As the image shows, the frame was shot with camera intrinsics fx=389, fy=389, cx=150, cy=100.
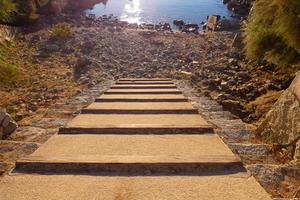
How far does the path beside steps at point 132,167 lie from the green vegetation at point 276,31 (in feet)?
7.88

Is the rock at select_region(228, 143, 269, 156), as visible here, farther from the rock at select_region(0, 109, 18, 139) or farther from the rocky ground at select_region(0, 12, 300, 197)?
the rock at select_region(0, 109, 18, 139)

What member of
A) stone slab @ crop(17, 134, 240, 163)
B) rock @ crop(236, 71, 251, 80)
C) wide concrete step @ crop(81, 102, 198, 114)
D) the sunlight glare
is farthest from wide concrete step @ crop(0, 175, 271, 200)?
the sunlight glare

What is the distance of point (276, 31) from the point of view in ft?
21.3

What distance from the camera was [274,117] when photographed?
4.02 meters

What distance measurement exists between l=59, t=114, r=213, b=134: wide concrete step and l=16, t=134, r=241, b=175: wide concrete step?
250 mm

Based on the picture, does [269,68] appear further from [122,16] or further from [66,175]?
[122,16]

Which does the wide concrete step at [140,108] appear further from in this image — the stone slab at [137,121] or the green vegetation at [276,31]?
the green vegetation at [276,31]

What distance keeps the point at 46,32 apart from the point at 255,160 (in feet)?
45.3

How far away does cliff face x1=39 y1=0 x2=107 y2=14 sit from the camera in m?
20.8

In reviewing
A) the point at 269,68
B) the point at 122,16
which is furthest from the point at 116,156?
the point at 122,16

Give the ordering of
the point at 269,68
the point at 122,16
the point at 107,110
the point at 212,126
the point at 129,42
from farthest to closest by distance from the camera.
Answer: the point at 122,16, the point at 129,42, the point at 269,68, the point at 107,110, the point at 212,126

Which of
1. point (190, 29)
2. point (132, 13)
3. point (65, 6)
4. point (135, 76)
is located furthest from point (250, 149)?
point (132, 13)

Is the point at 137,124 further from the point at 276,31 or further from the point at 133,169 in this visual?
the point at 276,31

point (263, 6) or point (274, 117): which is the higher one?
point (263, 6)
